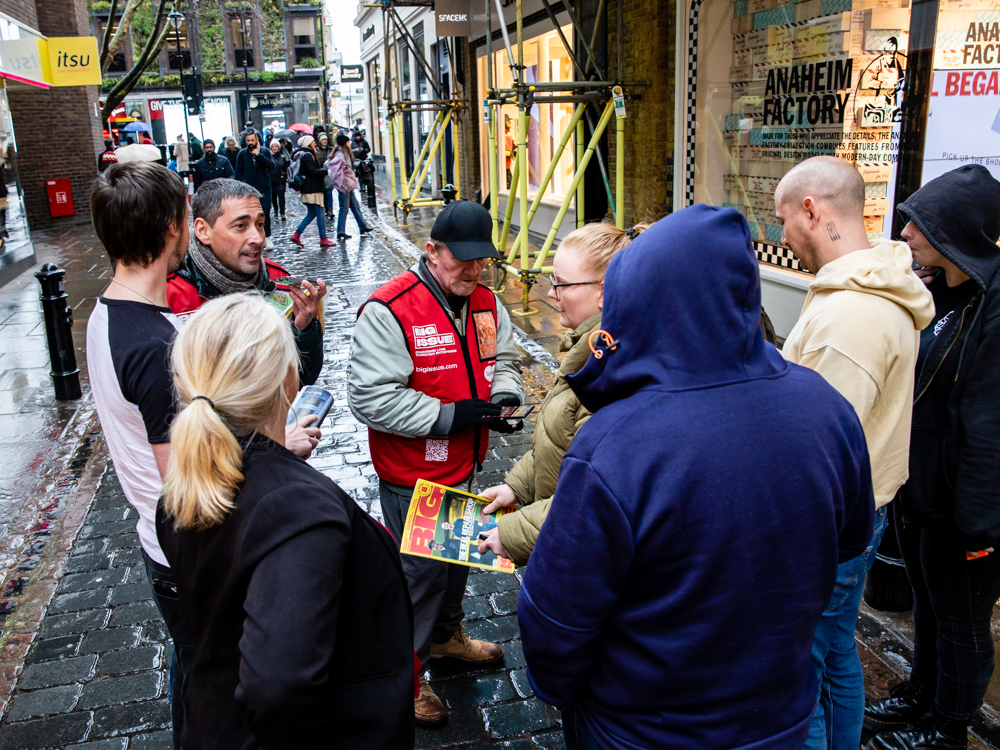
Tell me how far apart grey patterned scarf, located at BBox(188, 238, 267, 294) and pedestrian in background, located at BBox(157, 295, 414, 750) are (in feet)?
5.12

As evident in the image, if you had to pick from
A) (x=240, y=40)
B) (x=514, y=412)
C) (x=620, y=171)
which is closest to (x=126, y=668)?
(x=514, y=412)

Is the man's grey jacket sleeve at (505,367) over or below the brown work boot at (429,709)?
over

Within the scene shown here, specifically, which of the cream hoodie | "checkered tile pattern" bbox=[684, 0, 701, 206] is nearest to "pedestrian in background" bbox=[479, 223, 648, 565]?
the cream hoodie

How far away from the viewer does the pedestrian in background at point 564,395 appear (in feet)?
7.57

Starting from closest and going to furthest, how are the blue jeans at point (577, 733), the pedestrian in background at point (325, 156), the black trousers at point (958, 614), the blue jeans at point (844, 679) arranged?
the blue jeans at point (577, 733) → the blue jeans at point (844, 679) → the black trousers at point (958, 614) → the pedestrian in background at point (325, 156)

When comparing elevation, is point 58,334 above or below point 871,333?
below

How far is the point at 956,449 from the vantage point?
2.71 meters

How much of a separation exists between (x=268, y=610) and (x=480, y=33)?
16.5 meters

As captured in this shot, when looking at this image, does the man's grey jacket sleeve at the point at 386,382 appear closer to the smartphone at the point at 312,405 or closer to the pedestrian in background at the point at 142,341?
the smartphone at the point at 312,405

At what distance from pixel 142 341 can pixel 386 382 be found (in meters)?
0.95

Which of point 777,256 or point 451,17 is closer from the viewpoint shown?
point 777,256

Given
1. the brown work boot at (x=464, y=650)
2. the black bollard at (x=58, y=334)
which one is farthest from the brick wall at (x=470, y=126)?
the brown work boot at (x=464, y=650)

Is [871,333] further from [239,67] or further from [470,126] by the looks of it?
[239,67]

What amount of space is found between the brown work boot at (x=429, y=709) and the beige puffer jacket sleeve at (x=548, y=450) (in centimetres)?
114
